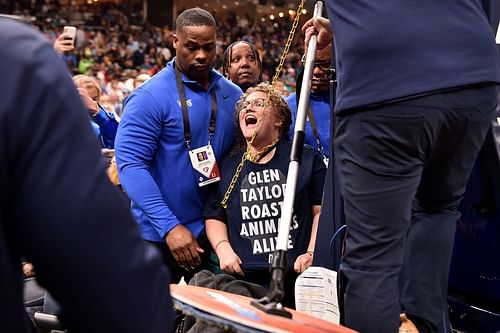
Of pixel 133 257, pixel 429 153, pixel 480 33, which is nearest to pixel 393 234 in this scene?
pixel 429 153

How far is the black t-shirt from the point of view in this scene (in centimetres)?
318

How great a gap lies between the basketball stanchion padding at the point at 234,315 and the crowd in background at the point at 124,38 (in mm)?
14944

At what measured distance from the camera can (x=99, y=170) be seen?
0.89m

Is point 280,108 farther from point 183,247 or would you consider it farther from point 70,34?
point 70,34

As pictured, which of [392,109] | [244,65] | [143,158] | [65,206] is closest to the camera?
[65,206]

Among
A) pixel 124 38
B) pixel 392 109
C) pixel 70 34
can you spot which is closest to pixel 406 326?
pixel 392 109

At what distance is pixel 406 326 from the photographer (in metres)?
2.13

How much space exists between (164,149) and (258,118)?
1.52 feet

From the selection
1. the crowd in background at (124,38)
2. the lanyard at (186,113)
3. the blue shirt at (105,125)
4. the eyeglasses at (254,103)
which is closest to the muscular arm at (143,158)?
the lanyard at (186,113)

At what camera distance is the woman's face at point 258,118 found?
131 inches

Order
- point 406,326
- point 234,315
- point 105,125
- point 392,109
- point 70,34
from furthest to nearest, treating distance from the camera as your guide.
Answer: point 105,125, point 70,34, point 406,326, point 392,109, point 234,315

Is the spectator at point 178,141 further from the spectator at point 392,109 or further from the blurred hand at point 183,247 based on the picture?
the spectator at point 392,109

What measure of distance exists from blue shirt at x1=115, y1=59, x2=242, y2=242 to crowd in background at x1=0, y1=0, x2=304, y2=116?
13.2m

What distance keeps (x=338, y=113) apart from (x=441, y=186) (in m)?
0.39
